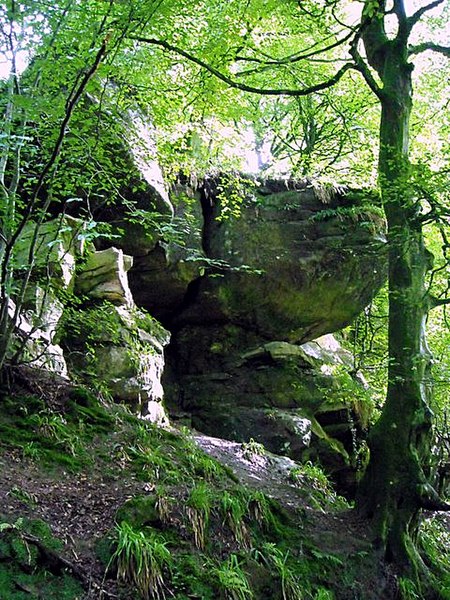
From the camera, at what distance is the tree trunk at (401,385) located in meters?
6.78

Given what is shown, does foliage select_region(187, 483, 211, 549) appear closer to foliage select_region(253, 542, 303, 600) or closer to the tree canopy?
foliage select_region(253, 542, 303, 600)

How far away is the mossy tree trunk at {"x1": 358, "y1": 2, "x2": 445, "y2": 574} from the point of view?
6.78 metres

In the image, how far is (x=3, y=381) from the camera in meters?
5.89

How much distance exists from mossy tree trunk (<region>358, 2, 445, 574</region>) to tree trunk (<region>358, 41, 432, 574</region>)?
1cm

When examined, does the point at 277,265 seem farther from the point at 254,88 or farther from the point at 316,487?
the point at 316,487

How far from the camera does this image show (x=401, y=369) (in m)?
7.14

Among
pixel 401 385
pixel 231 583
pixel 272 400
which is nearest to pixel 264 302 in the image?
pixel 272 400

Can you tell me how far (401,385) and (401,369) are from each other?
0.26m

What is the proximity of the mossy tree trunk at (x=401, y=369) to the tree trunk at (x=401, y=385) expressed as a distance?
12 millimetres

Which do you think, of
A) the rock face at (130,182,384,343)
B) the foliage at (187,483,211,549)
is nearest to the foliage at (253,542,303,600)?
the foliage at (187,483,211,549)

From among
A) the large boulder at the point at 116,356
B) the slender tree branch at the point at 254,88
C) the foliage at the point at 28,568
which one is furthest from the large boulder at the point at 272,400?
the foliage at the point at 28,568

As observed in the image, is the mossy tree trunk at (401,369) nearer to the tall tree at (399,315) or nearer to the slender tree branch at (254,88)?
the tall tree at (399,315)

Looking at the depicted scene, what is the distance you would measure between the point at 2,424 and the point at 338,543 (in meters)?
4.27

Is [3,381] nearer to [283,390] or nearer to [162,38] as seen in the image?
[162,38]
